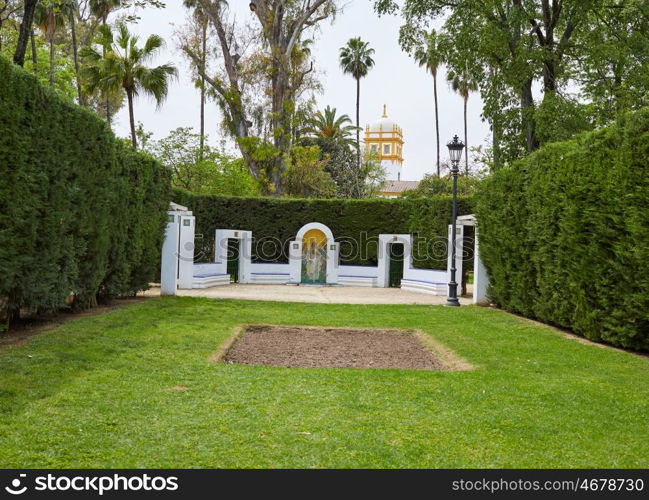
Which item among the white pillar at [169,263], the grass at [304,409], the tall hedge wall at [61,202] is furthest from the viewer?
the white pillar at [169,263]

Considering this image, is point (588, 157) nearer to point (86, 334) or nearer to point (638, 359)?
point (638, 359)

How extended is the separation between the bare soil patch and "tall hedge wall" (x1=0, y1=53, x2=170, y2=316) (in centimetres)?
310

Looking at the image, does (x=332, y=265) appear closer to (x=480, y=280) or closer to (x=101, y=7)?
(x=480, y=280)

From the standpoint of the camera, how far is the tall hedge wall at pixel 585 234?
868 cm

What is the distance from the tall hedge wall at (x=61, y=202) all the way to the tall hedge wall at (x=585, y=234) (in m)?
8.43

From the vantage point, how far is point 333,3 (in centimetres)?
2838

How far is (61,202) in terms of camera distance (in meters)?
9.77

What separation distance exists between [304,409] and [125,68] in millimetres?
24559

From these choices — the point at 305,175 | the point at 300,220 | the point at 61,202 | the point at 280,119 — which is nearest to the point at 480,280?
the point at 61,202

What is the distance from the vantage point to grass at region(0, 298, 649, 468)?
13.5ft

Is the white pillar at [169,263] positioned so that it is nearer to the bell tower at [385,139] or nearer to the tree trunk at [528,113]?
the tree trunk at [528,113]

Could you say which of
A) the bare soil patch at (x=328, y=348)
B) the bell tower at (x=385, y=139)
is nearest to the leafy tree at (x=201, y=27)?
the bare soil patch at (x=328, y=348)

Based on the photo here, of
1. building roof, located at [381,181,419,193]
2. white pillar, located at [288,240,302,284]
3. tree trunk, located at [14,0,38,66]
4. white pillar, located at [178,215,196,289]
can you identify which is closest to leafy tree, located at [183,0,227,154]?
white pillar, located at [288,240,302,284]
